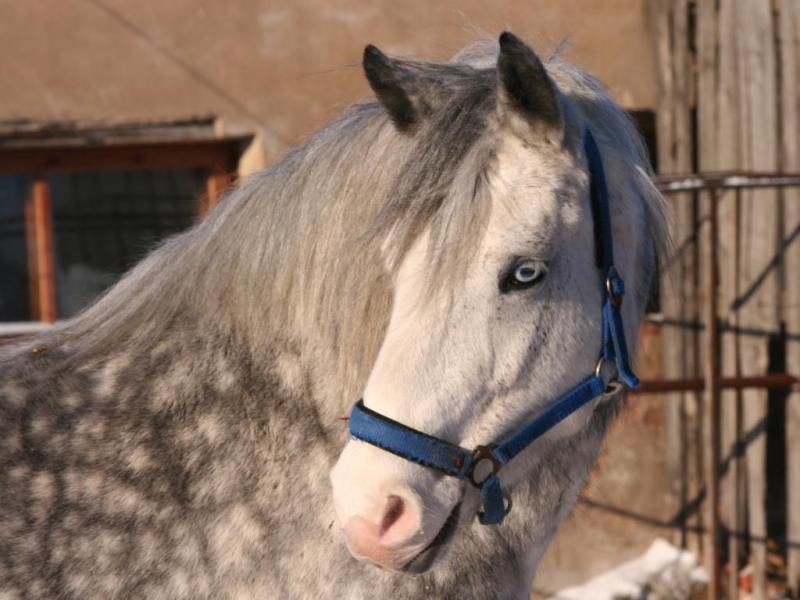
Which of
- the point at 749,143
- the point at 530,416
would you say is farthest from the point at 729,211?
the point at 530,416

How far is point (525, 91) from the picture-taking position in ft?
7.19

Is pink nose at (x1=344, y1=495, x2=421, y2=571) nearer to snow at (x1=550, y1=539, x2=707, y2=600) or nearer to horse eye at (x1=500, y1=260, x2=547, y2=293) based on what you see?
horse eye at (x1=500, y1=260, x2=547, y2=293)

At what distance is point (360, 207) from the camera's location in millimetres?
2250

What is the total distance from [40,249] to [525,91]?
378cm

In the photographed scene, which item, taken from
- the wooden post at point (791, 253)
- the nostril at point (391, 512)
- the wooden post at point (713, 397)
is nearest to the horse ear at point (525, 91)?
the nostril at point (391, 512)

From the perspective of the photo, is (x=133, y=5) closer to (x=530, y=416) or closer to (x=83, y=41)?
(x=83, y=41)

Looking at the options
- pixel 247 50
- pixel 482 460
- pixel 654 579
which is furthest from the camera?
pixel 654 579

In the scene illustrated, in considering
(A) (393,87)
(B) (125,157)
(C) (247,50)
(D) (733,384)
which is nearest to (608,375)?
(A) (393,87)

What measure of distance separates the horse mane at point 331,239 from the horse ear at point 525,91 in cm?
6

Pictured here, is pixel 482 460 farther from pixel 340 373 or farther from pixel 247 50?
pixel 247 50

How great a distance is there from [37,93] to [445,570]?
3.73 metres

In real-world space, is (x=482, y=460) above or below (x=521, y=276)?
below

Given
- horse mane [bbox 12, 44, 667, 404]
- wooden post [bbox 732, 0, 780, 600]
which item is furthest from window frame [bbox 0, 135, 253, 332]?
horse mane [bbox 12, 44, 667, 404]

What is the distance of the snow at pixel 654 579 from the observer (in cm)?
553
